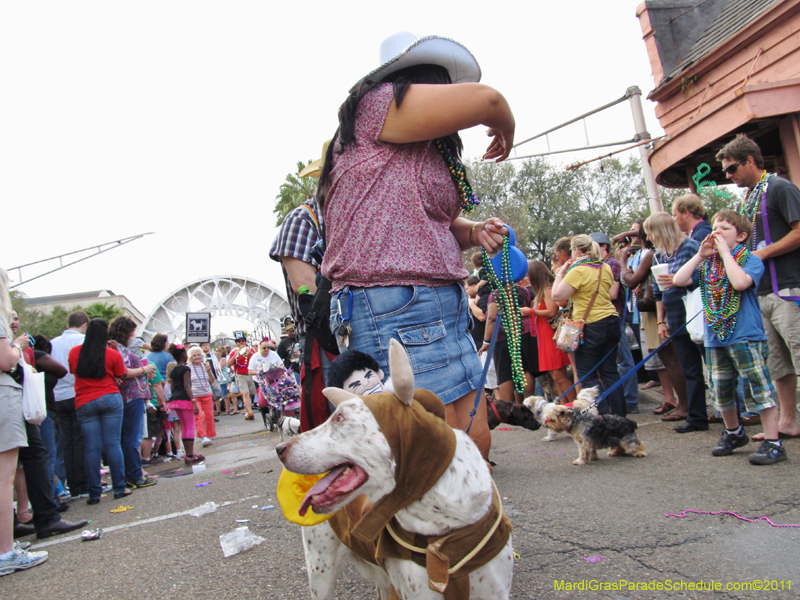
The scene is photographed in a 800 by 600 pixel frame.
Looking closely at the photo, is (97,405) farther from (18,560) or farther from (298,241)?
(298,241)

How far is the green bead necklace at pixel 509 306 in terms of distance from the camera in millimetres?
2336

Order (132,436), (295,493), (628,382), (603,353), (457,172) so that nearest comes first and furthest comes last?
(295,493) < (457,172) < (603,353) < (132,436) < (628,382)

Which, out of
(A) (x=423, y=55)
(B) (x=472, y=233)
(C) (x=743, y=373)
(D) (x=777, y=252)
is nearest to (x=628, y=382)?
(C) (x=743, y=373)

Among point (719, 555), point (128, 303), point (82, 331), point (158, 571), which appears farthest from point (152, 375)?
point (128, 303)

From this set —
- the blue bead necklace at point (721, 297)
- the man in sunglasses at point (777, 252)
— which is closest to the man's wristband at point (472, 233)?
the blue bead necklace at point (721, 297)

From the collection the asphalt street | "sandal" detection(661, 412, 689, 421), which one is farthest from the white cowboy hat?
"sandal" detection(661, 412, 689, 421)

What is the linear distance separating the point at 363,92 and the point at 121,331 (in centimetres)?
647

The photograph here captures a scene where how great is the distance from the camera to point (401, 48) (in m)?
2.12

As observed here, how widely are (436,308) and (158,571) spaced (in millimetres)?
2621

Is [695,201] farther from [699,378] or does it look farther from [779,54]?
[779,54]

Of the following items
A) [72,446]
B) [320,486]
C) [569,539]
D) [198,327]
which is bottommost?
[569,539]

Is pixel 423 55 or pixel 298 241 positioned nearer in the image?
pixel 423 55

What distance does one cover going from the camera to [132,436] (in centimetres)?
698

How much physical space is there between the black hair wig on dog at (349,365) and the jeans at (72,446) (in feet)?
18.2
